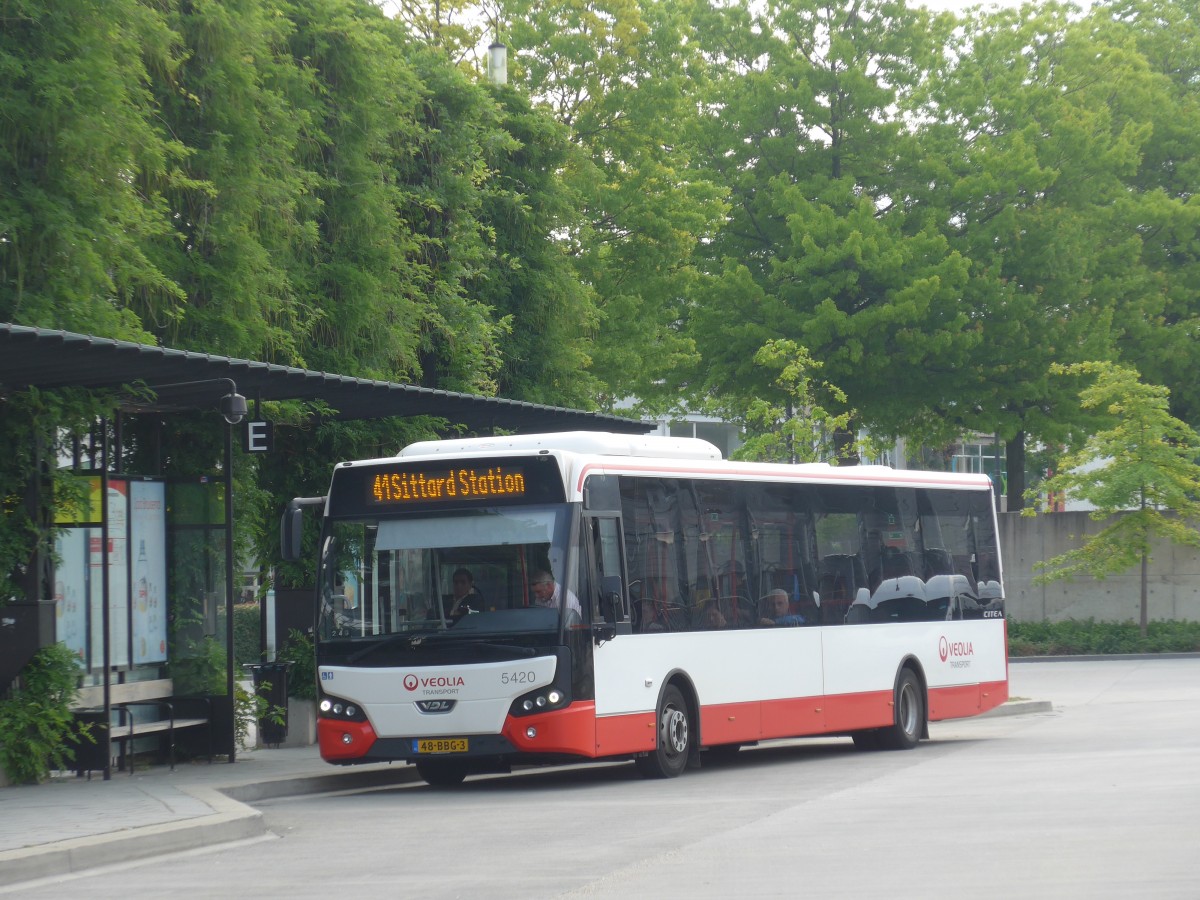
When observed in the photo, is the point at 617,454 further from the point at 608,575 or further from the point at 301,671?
the point at 301,671

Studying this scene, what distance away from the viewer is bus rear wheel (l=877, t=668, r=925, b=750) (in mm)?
20750

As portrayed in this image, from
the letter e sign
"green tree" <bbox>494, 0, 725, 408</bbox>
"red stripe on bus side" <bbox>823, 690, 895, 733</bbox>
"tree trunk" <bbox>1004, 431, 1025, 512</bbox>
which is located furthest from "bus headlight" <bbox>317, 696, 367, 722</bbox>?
"tree trunk" <bbox>1004, 431, 1025, 512</bbox>

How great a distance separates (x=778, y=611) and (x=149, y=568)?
6225 millimetres

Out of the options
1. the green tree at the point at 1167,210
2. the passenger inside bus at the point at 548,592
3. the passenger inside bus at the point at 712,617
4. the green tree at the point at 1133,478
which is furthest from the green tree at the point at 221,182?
the green tree at the point at 1167,210

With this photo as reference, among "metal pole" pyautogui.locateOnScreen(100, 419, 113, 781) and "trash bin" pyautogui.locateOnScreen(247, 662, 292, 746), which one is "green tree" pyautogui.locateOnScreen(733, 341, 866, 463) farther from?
"metal pole" pyautogui.locateOnScreen(100, 419, 113, 781)

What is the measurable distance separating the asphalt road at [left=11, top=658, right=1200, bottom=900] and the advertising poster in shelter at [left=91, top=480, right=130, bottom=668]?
8.69 ft

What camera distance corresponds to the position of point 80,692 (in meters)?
16.5

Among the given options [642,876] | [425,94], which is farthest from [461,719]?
[425,94]

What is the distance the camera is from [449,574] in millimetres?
15898

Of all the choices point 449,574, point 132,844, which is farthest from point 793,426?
point 132,844

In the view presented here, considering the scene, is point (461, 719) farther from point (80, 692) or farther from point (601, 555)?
point (80, 692)

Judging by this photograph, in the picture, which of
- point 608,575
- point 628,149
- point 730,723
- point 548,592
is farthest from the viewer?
point 628,149

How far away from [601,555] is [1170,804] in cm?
535

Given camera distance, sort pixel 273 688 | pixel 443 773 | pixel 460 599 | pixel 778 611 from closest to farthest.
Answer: pixel 460 599
pixel 443 773
pixel 778 611
pixel 273 688
